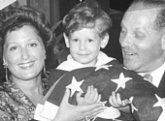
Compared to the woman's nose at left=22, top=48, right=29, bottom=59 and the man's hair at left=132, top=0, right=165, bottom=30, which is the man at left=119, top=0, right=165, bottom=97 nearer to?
the man's hair at left=132, top=0, right=165, bottom=30

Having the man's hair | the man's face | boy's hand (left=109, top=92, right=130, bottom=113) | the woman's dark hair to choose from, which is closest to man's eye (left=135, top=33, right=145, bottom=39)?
the man's face

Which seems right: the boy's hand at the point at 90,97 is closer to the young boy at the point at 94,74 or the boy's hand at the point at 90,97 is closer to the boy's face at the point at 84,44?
the young boy at the point at 94,74

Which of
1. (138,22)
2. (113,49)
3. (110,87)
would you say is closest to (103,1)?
(113,49)

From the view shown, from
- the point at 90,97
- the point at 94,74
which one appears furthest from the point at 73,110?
the point at 94,74

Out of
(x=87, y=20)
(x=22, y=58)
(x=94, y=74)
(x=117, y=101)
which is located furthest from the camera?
(x=87, y=20)

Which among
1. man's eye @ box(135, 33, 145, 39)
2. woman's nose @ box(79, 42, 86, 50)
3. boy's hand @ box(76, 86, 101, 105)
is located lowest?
boy's hand @ box(76, 86, 101, 105)

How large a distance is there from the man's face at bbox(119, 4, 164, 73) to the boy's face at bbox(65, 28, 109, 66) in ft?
0.74

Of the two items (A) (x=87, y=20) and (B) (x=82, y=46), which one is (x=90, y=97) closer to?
(B) (x=82, y=46)

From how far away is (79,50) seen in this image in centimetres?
257

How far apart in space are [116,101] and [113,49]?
230 cm

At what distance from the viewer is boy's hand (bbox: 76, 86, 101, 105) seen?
7.36ft

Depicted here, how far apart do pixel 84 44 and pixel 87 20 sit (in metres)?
0.20

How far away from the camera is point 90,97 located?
7.40ft

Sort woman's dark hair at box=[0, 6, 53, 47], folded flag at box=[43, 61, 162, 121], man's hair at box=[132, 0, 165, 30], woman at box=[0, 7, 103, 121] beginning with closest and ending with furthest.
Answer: folded flag at box=[43, 61, 162, 121]
woman at box=[0, 7, 103, 121]
woman's dark hair at box=[0, 6, 53, 47]
man's hair at box=[132, 0, 165, 30]
